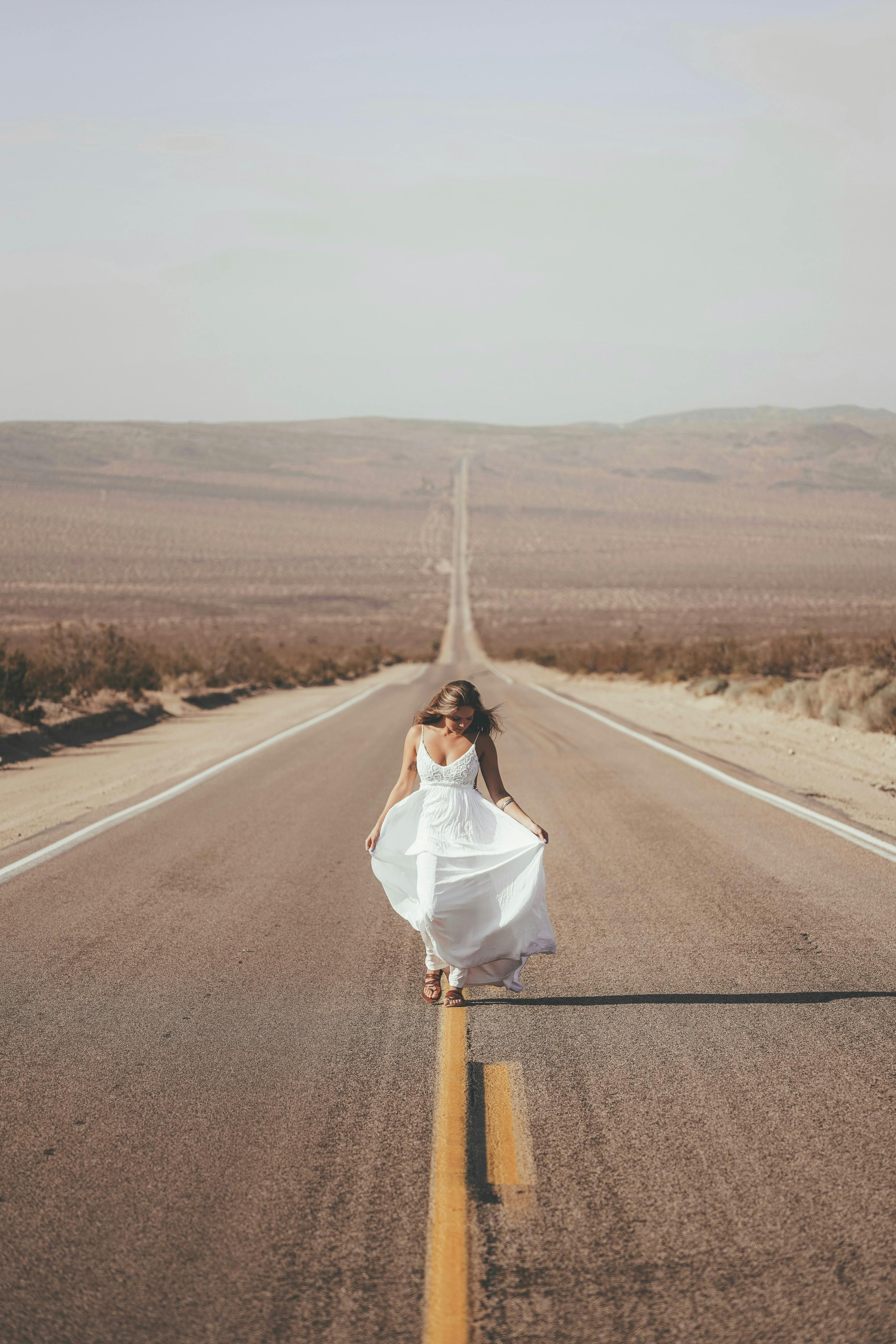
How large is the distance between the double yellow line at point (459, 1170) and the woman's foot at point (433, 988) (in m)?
0.40

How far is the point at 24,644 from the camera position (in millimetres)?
38219

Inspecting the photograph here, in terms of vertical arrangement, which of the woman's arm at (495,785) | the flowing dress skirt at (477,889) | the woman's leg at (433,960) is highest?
the woman's arm at (495,785)

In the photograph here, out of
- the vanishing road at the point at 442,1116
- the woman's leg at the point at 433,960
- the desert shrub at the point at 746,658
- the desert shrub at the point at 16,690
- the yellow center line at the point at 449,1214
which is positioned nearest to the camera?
the yellow center line at the point at 449,1214

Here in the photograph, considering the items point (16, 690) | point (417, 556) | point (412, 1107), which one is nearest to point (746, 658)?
point (16, 690)

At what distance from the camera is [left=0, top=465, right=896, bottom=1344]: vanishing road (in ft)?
9.57

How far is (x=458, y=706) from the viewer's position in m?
5.30

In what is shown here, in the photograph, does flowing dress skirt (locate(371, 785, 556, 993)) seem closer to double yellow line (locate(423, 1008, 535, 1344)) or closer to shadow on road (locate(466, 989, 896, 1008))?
shadow on road (locate(466, 989, 896, 1008))

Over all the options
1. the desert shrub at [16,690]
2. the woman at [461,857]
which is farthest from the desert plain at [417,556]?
the woman at [461,857]

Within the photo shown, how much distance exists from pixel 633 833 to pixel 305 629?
7276 centimetres

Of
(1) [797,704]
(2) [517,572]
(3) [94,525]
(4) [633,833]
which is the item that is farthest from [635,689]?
(3) [94,525]

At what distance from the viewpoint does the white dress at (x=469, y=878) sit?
203 inches

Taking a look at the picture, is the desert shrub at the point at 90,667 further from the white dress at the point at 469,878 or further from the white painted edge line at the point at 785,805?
the white dress at the point at 469,878

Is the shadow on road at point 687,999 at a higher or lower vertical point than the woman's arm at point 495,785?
lower

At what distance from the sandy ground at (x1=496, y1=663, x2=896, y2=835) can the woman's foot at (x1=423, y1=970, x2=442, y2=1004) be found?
5503mm
